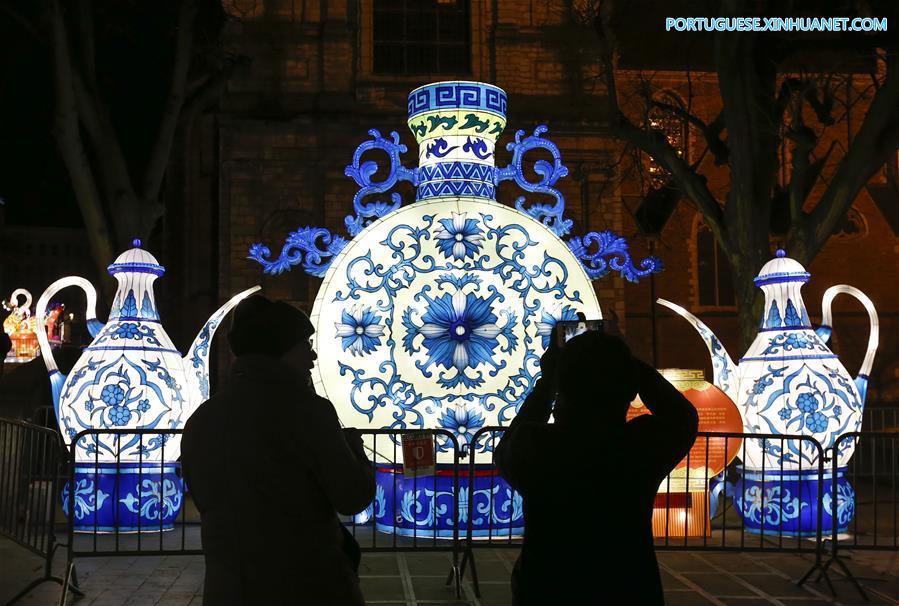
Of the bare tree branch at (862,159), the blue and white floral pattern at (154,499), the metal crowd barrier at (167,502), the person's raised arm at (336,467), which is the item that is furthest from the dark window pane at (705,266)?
the person's raised arm at (336,467)

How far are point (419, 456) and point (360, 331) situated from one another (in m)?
1.41

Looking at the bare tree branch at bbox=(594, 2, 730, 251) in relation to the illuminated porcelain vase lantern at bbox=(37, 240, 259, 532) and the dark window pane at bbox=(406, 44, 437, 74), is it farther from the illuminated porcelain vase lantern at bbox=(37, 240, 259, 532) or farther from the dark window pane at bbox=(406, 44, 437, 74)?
the illuminated porcelain vase lantern at bbox=(37, 240, 259, 532)

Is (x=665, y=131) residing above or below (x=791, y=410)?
above

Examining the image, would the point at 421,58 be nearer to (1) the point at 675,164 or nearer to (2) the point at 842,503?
(1) the point at 675,164

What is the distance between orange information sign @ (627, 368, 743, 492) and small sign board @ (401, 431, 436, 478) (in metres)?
2.00

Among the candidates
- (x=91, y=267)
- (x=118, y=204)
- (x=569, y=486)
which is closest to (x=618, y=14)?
(x=118, y=204)

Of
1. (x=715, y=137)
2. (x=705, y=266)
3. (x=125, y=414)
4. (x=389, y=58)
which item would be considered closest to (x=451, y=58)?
(x=389, y=58)

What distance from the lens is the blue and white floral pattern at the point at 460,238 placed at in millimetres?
7098

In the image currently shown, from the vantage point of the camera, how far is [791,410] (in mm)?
7633

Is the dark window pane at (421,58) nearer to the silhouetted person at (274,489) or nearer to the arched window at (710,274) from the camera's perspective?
the arched window at (710,274)

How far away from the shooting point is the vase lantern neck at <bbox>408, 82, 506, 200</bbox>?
728cm

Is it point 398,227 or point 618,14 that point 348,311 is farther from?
point 618,14

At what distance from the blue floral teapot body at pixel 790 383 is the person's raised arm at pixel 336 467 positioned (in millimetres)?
5345

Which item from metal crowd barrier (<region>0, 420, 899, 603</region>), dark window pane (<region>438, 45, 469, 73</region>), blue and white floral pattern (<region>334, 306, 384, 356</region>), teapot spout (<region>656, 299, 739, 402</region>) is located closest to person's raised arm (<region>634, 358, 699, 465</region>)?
metal crowd barrier (<region>0, 420, 899, 603</region>)
